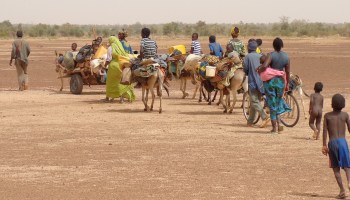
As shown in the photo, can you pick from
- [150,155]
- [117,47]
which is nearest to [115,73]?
[117,47]

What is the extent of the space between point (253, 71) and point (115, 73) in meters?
6.48

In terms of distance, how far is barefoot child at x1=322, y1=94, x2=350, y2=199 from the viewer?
446 inches

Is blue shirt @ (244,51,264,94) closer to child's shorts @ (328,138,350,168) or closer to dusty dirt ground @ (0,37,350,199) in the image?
dusty dirt ground @ (0,37,350,199)

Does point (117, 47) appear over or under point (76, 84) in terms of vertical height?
over

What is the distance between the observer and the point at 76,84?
27953 millimetres

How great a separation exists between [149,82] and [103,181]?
370 inches

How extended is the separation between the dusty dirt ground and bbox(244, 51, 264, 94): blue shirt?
87 cm

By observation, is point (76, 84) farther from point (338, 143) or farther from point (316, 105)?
point (338, 143)

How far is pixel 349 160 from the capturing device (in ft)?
37.2

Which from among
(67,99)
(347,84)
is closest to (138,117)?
(67,99)

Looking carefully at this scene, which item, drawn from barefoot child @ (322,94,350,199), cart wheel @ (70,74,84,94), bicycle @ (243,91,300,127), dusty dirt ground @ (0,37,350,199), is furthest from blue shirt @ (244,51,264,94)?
cart wheel @ (70,74,84,94)

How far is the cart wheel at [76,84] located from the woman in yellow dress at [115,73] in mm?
2887

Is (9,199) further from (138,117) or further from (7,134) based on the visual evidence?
(138,117)

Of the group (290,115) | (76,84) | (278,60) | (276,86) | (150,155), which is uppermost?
(278,60)
